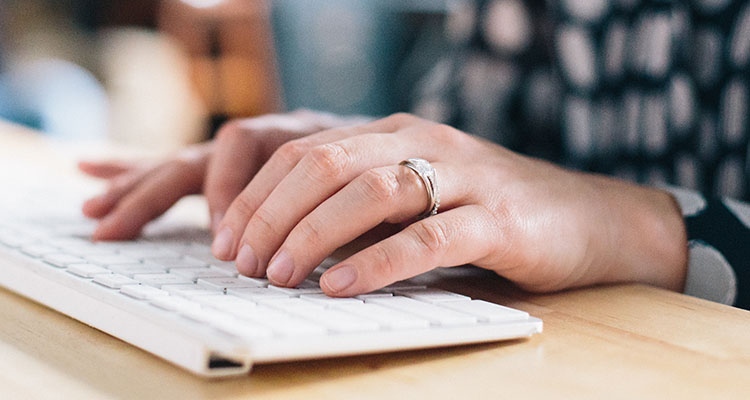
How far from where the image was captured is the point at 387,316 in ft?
1.23

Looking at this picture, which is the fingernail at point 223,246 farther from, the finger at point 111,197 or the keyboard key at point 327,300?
the finger at point 111,197

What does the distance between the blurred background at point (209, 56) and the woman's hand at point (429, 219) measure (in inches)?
83.9

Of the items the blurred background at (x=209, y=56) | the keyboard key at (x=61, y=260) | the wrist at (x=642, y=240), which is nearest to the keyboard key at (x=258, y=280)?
the keyboard key at (x=61, y=260)

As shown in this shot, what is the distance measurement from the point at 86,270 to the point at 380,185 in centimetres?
19

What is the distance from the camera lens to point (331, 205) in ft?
1.53

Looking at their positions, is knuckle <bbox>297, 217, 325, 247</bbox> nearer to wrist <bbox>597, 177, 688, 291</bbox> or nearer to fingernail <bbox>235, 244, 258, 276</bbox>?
fingernail <bbox>235, 244, 258, 276</bbox>

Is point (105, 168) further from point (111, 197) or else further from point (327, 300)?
point (327, 300)

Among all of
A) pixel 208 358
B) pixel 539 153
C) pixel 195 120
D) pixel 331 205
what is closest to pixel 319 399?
pixel 208 358

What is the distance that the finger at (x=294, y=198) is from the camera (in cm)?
48

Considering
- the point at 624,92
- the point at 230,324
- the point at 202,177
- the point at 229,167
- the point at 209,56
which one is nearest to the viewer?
the point at 230,324

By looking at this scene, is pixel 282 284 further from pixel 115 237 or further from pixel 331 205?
pixel 115 237

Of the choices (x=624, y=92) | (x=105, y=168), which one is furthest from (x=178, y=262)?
(x=624, y=92)

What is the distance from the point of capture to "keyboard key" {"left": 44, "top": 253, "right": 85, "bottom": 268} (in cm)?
47

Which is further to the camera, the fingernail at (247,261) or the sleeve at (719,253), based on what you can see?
the sleeve at (719,253)
